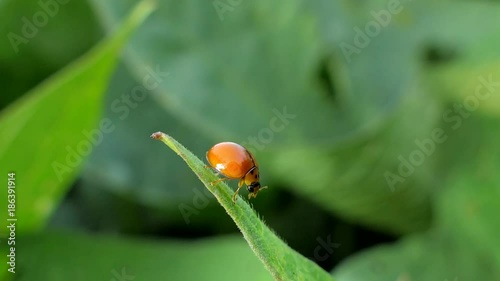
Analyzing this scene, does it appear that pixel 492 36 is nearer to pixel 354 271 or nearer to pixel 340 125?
pixel 340 125

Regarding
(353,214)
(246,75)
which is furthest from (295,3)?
(353,214)

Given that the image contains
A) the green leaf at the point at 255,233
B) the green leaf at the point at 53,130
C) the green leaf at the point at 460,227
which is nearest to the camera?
the green leaf at the point at 255,233

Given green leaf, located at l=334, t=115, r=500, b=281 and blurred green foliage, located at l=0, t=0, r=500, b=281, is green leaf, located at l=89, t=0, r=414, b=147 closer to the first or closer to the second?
blurred green foliage, located at l=0, t=0, r=500, b=281

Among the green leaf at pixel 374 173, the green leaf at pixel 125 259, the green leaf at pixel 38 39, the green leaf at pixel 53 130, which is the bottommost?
the green leaf at pixel 374 173

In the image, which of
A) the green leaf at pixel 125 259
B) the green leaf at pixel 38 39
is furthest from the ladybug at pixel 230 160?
the green leaf at pixel 38 39

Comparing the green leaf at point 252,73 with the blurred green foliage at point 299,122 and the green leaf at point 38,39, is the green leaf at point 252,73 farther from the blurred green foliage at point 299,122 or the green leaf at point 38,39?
the green leaf at point 38,39

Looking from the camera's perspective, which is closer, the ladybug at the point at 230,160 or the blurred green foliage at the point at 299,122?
the ladybug at the point at 230,160
